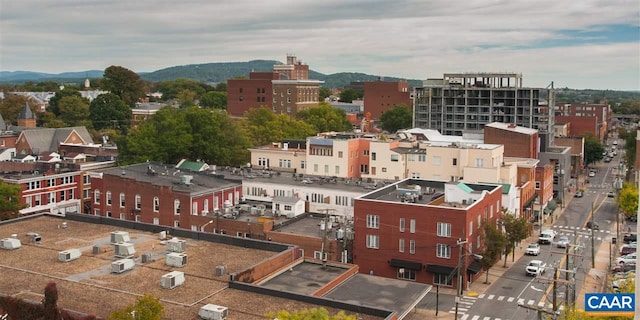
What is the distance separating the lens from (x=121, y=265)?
36.1 metres

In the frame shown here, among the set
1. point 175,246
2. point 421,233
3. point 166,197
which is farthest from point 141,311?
point 166,197

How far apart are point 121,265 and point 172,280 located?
13.5 feet

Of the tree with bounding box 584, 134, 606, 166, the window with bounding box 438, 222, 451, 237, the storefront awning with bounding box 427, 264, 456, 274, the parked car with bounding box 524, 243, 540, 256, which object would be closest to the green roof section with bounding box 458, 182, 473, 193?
the window with bounding box 438, 222, 451, 237

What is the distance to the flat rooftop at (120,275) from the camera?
103 feet

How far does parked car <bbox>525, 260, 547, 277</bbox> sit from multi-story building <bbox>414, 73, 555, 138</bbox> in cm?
6651

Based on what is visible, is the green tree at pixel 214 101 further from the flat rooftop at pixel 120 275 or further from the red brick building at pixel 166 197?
the flat rooftop at pixel 120 275

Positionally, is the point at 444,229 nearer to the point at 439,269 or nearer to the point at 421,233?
the point at 421,233

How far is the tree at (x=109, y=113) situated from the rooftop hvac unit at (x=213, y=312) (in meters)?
120

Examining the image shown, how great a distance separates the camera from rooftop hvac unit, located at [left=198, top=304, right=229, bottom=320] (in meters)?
29.0

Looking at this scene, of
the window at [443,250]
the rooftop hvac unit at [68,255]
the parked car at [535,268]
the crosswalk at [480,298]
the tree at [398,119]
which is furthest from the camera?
the tree at [398,119]

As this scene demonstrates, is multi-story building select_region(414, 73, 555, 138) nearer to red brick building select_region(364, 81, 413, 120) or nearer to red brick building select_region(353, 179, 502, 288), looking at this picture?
red brick building select_region(364, 81, 413, 120)

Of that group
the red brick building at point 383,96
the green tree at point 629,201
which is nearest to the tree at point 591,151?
the red brick building at point 383,96

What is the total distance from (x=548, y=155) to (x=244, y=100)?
8756 centimetres

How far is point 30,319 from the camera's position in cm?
2994
